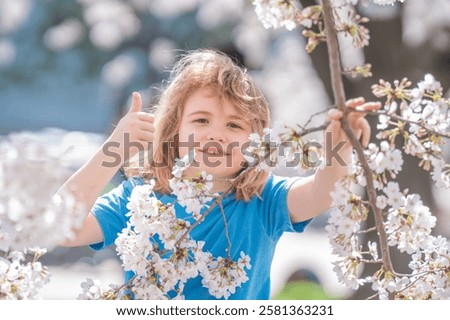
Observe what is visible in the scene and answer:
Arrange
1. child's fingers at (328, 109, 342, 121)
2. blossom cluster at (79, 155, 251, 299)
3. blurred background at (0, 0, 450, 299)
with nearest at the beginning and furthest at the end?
child's fingers at (328, 109, 342, 121) < blossom cluster at (79, 155, 251, 299) < blurred background at (0, 0, 450, 299)

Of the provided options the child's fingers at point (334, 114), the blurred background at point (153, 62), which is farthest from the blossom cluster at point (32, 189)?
the blurred background at point (153, 62)

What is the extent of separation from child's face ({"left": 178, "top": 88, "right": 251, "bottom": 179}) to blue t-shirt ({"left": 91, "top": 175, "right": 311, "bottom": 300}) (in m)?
0.07

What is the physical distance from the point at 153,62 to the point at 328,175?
2564 millimetres

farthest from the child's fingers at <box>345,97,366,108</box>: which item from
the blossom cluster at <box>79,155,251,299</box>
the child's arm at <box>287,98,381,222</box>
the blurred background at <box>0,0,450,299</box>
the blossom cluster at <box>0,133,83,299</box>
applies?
the blurred background at <box>0,0,450,299</box>

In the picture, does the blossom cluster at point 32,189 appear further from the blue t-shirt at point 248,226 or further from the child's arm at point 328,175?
the blue t-shirt at point 248,226

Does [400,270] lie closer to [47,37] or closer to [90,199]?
[90,199]

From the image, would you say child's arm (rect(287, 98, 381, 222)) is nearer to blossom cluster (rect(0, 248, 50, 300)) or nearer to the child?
the child

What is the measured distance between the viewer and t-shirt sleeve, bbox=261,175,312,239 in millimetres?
1376

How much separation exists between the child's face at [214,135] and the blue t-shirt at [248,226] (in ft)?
0.24

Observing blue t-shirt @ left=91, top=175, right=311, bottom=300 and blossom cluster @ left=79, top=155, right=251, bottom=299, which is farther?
blue t-shirt @ left=91, top=175, right=311, bottom=300
